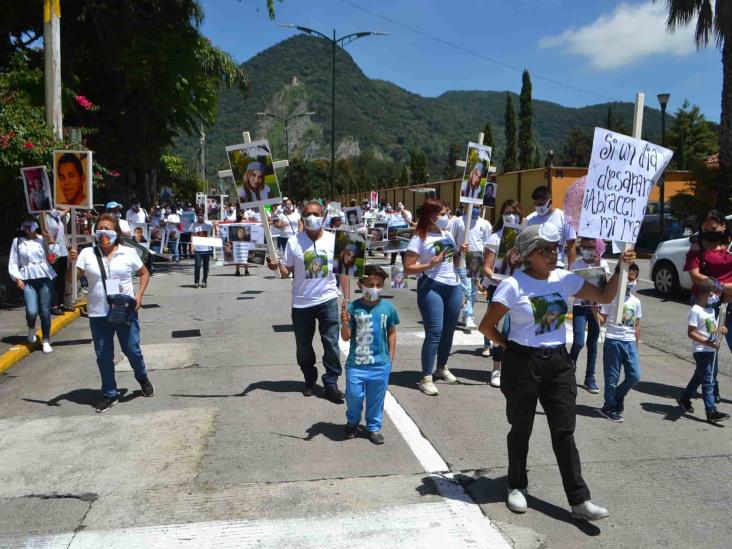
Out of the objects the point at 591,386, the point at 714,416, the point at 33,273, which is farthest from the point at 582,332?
the point at 33,273

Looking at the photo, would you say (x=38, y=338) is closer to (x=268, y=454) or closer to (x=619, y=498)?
(x=268, y=454)

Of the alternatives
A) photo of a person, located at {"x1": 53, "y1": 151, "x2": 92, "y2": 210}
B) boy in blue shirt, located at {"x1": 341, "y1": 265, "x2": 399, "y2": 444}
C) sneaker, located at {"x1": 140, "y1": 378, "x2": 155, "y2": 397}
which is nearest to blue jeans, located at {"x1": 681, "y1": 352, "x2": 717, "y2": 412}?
boy in blue shirt, located at {"x1": 341, "y1": 265, "x2": 399, "y2": 444}

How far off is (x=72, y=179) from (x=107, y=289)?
467 centimetres

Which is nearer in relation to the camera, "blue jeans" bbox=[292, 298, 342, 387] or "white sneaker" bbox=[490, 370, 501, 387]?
"blue jeans" bbox=[292, 298, 342, 387]

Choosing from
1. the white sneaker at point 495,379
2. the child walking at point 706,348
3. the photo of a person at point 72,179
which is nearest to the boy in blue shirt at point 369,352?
the white sneaker at point 495,379

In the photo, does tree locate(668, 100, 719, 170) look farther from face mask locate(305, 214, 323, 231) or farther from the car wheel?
face mask locate(305, 214, 323, 231)

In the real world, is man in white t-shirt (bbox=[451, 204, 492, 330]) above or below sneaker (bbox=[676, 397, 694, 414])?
above

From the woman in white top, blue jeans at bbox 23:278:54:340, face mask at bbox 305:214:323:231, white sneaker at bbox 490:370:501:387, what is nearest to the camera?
face mask at bbox 305:214:323:231

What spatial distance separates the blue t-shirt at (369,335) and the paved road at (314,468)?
26.1 inches

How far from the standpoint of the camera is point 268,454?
16.3ft

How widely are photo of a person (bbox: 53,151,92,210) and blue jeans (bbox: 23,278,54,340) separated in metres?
1.61

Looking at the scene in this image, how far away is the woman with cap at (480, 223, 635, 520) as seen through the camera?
12.7 ft

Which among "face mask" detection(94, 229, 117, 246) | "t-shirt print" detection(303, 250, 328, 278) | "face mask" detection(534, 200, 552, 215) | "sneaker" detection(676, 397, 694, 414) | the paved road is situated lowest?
the paved road

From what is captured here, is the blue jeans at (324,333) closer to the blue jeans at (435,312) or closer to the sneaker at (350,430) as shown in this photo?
the blue jeans at (435,312)
